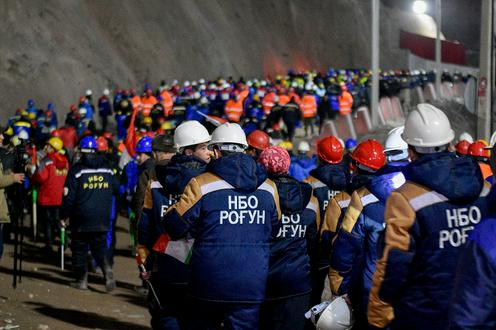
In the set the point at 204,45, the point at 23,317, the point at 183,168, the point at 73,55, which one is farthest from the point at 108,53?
the point at 183,168

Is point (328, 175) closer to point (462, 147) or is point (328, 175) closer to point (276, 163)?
point (276, 163)

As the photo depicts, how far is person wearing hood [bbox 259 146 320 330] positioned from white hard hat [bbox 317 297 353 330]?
113cm

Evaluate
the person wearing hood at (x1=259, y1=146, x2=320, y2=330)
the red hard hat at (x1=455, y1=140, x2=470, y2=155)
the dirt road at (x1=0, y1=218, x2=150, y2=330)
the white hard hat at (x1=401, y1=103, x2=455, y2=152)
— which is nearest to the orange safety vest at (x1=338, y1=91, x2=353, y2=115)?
the dirt road at (x1=0, y1=218, x2=150, y2=330)

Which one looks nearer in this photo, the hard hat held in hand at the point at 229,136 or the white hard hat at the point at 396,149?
the hard hat held in hand at the point at 229,136

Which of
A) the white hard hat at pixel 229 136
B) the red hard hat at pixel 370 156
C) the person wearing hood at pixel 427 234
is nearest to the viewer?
the person wearing hood at pixel 427 234

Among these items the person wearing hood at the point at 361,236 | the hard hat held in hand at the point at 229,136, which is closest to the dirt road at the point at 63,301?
the hard hat held in hand at the point at 229,136

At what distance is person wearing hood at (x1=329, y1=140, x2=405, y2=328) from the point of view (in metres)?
6.77

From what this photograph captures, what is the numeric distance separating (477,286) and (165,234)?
13.8 feet

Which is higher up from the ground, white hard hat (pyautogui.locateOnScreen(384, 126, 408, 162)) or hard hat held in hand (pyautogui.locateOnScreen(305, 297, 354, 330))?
white hard hat (pyautogui.locateOnScreen(384, 126, 408, 162))

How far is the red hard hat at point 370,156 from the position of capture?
25.5ft

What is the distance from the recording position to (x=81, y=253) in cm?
1388

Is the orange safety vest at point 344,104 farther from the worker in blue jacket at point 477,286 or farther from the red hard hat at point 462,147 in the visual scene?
the worker in blue jacket at point 477,286

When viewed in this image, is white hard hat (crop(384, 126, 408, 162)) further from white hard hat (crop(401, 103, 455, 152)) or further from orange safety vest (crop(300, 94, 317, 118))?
orange safety vest (crop(300, 94, 317, 118))

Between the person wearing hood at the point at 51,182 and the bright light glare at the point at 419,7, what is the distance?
286 ft
